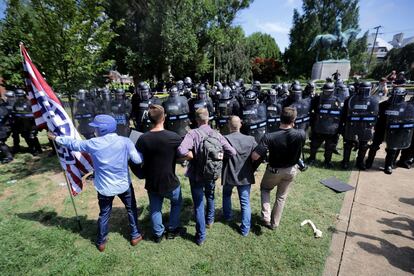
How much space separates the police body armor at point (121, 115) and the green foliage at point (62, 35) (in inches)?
38.4

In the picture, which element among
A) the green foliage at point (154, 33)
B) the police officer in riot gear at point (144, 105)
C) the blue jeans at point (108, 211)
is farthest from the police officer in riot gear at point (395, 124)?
the green foliage at point (154, 33)

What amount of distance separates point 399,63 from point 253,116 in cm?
4988

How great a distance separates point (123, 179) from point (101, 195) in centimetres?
38

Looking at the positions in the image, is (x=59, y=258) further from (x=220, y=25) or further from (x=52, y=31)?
(x=220, y=25)

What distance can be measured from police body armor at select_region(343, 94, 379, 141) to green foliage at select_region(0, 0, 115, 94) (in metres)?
6.25

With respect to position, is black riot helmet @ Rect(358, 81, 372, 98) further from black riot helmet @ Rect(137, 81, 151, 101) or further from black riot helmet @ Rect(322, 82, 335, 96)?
black riot helmet @ Rect(137, 81, 151, 101)

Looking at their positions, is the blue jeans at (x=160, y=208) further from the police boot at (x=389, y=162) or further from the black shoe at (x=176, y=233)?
the police boot at (x=389, y=162)

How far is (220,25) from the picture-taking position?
29.0 meters

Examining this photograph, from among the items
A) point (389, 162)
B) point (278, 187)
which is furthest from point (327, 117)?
point (278, 187)

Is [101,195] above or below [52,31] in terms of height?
below

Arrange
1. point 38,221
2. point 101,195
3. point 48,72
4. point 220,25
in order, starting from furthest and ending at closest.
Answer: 1. point 220,25
2. point 48,72
3. point 38,221
4. point 101,195

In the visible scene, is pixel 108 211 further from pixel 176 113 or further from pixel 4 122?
pixel 4 122

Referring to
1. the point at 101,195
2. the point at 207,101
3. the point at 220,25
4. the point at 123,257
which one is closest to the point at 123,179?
the point at 101,195

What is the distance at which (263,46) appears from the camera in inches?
2015
